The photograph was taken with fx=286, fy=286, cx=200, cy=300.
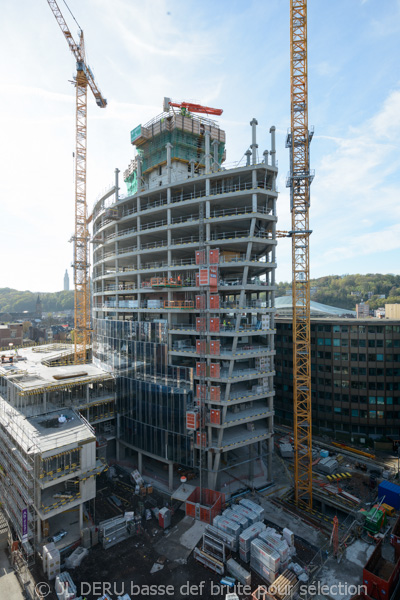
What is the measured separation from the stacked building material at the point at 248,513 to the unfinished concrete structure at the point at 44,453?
1355 centimetres

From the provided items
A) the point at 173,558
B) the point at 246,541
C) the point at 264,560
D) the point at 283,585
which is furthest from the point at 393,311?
the point at 173,558

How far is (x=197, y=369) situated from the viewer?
3203cm

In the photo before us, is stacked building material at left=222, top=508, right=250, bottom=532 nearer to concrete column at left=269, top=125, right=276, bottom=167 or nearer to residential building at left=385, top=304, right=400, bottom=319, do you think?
concrete column at left=269, top=125, right=276, bottom=167

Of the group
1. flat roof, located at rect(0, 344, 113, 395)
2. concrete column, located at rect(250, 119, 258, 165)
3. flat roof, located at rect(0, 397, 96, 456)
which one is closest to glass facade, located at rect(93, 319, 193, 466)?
flat roof, located at rect(0, 344, 113, 395)

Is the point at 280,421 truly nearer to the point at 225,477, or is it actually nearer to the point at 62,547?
the point at 225,477

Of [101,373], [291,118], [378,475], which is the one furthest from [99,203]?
[378,475]

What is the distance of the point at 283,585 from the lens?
65.3 feet

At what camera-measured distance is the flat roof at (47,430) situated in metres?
24.8

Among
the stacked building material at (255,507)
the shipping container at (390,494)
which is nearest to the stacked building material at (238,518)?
the stacked building material at (255,507)

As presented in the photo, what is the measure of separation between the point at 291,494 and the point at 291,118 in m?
46.7

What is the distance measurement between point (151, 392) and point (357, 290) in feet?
491

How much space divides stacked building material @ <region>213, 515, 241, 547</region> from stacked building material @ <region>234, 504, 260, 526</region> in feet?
5.49

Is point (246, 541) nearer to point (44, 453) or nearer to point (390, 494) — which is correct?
point (44, 453)

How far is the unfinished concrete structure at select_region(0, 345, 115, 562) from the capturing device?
24.1 metres
